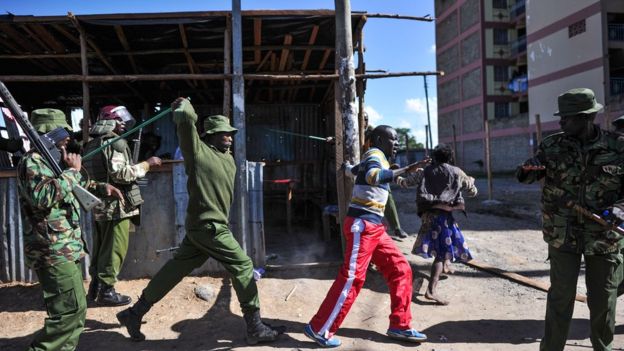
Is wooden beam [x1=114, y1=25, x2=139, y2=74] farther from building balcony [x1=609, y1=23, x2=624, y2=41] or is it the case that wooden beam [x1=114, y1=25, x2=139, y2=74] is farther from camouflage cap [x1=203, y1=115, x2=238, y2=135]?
building balcony [x1=609, y1=23, x2=624, y2=41]

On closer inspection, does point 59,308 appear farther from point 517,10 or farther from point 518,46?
point 517,10

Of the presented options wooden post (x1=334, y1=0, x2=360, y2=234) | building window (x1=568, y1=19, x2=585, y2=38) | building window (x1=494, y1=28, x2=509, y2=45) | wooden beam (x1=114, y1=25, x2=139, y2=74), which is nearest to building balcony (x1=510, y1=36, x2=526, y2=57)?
building window (x1=494, y1=28, x2=509, y2=45)

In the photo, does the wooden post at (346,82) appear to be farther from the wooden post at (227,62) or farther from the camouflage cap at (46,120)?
the camouflage cap at (46,120)

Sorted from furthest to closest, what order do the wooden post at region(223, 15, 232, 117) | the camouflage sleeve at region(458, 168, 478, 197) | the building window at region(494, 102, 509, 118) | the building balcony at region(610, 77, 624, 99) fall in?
1. the building window at region(494, 102, 509, 118)
2. the building balcony at region(610, 77, 624, 99)
3. the wooden post at region(223, 15, 232, 117)
4. the camouflage sleeve at region(458, 168, 478, 197)

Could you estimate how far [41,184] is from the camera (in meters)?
2.66

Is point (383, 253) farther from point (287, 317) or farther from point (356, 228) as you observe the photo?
point (287, 317)

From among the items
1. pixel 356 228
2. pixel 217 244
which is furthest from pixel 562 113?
pixel 217 244

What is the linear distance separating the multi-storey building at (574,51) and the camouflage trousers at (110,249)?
20830 mm

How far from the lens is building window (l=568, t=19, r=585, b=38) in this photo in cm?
2346

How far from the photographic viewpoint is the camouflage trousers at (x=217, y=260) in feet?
11.3

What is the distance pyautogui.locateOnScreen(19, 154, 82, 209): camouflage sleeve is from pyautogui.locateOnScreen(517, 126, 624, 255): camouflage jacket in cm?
298

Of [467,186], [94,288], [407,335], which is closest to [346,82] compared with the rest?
[467,186]

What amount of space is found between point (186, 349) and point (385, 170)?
82.7 inches

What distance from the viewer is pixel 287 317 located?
13.8 feet
